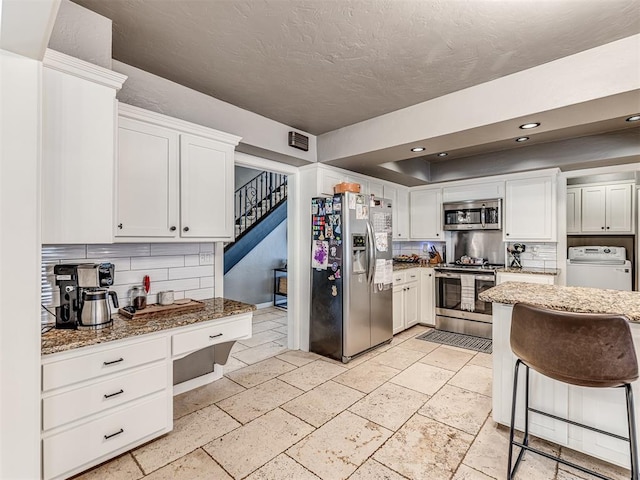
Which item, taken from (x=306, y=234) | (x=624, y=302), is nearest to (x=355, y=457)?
(x=624, y=302)

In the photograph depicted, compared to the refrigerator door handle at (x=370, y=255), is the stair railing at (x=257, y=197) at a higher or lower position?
higher

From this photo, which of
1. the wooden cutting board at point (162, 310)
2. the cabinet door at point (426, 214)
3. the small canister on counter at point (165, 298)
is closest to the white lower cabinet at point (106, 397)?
the wooden cutting board at point (162, 310)

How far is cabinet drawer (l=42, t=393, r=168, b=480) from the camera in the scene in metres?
1.66

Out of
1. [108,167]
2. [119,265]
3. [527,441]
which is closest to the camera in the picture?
[108,167]

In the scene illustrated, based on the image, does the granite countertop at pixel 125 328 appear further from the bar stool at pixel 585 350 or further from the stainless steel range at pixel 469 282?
the stainless steel range at pixel 469 282

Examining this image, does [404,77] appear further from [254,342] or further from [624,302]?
[254,342]

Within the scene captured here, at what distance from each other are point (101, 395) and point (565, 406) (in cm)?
273

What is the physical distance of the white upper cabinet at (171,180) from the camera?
7.00 ft

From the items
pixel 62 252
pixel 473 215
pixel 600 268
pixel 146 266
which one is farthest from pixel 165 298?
pixel 600 268

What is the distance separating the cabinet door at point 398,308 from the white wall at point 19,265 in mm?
3625

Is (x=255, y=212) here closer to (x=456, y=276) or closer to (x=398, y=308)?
(x=398, y=308)

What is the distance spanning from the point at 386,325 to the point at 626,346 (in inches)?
103

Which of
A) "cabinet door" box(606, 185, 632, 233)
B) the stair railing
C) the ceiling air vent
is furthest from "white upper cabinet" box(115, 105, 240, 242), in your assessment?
"cabinet door" box(606, 185, 632, 233)

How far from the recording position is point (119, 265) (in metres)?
2.40
